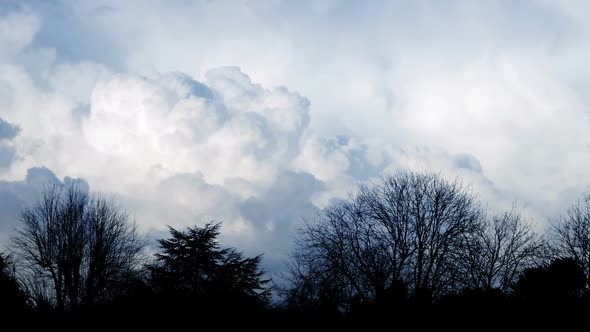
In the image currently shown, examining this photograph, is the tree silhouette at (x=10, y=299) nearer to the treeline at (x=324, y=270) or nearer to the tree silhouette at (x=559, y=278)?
the treeline at (x=324, y=270)

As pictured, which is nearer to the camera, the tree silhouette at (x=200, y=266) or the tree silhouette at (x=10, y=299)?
the tree silhouette at (x=10, y=299)

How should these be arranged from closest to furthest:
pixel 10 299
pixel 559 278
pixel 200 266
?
pixel 10 299, pixel 559 278, pixel 200 266

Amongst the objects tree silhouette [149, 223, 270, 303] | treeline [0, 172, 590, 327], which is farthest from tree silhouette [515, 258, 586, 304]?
tree silhouette [149, 223, 270, 303]

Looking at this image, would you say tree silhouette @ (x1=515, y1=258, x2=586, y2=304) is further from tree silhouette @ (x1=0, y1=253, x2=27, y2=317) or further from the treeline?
tree silhouette @ (x1=0, y1=253, x2=27, y2=317)

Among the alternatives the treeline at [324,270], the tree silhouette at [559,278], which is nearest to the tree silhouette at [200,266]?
the treeline at [324,270]

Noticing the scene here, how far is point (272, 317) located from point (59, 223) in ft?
76.9

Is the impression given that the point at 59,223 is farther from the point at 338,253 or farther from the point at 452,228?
the point at 452,228

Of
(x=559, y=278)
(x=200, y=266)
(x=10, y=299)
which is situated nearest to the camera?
(x=10, y=299)

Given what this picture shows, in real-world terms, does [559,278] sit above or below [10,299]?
above

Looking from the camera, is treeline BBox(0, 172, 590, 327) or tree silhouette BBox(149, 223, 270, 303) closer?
treeline BBox(0, 172, 590, 327)

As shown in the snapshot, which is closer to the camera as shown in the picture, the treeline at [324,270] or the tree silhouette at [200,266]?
the treeline at [324,270]

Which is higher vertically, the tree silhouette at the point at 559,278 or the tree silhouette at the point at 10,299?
the tree silhouette at the point at 559,278

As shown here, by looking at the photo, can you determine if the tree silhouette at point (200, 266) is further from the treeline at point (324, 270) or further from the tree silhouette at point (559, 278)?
the tree silhouette at point (559, 278)

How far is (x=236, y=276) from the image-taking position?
31531 mm
